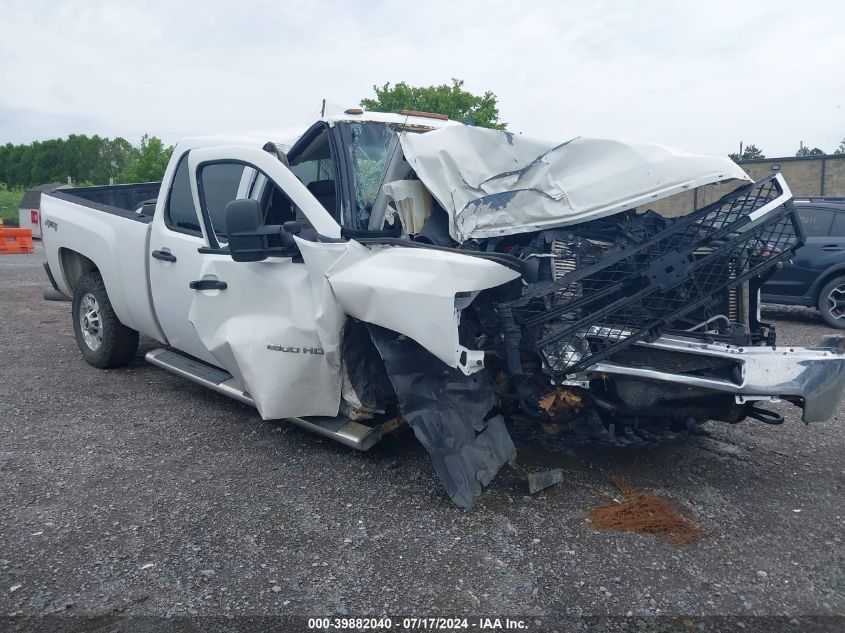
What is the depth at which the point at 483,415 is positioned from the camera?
3879 mm

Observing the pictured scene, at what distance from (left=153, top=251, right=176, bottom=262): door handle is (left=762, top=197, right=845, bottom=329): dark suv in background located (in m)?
7.23

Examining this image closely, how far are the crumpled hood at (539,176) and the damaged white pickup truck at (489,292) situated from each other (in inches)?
0.5

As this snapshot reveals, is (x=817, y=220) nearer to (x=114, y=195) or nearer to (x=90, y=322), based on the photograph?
(x=114, y=195)

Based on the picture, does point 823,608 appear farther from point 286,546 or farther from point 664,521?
point 286,546

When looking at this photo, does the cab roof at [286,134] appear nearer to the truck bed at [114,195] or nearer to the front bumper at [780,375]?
the truck bed at [114,195]

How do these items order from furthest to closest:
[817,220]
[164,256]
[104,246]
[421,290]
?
1. [817,220]
2. [104,246]
3. [164,256]
4. [421,290]

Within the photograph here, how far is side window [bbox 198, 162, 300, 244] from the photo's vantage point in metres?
4.55

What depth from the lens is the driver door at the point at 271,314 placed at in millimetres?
3990

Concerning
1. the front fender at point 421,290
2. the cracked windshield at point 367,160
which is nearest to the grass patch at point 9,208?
the cracked windshield at point 367,160

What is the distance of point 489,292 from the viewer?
12.1ft

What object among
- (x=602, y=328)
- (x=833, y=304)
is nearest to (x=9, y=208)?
(x=833, y=304)

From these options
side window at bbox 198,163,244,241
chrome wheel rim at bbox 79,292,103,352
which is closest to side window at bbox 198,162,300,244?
side window at bbox 198,163,244,241

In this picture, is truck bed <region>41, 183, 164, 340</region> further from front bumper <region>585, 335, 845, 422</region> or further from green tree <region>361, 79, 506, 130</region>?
green tree <region>361, 79, 506, 130</region>

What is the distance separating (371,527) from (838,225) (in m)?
8.03
